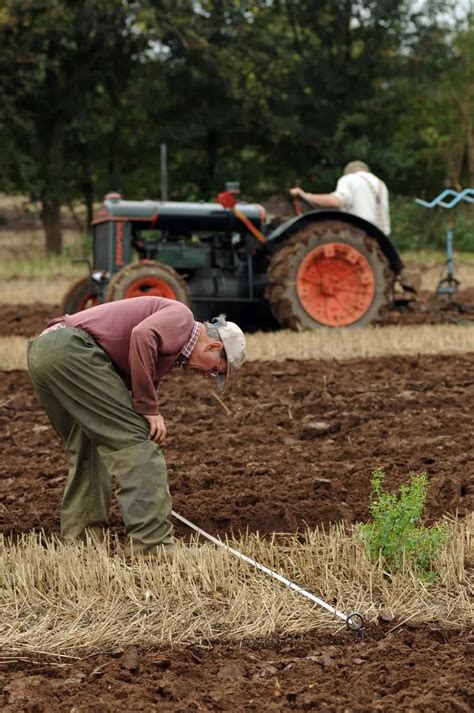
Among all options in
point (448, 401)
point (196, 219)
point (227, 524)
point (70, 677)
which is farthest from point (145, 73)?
point (70, 677)

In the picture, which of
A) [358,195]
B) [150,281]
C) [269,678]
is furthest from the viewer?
[358,195]

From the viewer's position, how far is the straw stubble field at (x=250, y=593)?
373 cm

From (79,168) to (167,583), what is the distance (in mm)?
25113

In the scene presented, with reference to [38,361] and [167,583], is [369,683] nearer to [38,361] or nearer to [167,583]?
[167,583]

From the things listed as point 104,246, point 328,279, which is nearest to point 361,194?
point 328,279

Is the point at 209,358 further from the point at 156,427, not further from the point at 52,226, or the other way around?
the point at 52,226

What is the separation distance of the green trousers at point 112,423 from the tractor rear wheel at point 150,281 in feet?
17.9

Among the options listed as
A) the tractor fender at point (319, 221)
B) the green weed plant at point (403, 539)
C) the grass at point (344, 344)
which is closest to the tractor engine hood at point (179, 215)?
the tractor fender at point (319, 221)

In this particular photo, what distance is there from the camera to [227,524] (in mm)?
5664

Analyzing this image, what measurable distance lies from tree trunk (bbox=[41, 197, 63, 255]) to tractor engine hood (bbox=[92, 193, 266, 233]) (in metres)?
14.9

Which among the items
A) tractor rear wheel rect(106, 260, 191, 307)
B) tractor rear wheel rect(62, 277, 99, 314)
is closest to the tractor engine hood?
tractor rear wheel rect(62, 277, 99, 314)

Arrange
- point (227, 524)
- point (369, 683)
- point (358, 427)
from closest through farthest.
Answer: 1. point (369, 683)
2. point (227, 524)
3. point (358, 427)

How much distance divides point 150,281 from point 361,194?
251 centimetres

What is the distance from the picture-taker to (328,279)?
11.7 m
